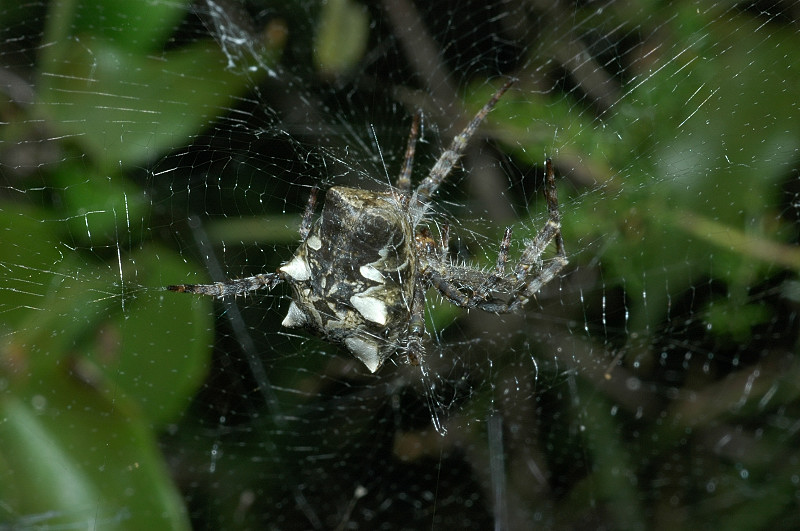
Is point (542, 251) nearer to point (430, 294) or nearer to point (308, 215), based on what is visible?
point (430, 294)

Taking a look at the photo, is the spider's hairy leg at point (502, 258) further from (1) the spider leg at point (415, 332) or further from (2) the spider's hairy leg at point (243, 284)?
(2) the spider's hairy leg at point (243, 284)

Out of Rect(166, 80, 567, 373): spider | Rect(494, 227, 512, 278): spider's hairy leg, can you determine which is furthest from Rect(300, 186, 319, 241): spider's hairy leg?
Rect(494, 227, 512, 278): spider's hairy leg

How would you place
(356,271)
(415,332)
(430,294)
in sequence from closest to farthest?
(356,271), (415,332), (430,294)

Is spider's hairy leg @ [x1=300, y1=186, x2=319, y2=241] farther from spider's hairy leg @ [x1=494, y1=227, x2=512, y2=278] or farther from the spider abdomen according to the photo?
spider's hairy leg @ [x1=494, y1=227, x2=512, y2=278]

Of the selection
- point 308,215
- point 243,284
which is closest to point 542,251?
point 308,215

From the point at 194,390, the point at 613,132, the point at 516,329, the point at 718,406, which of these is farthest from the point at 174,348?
the point at 718,406

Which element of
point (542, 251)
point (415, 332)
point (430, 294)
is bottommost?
point (430, 294)
